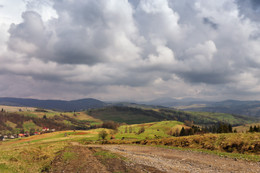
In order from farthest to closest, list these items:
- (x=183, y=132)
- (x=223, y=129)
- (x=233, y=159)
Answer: (x=183, y=132) → (x=223, y=129) → (x=233, y=159)

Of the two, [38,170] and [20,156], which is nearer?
[38,170]

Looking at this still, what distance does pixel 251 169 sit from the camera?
794 inches

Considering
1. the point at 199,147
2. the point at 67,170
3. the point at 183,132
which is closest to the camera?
the point at 67,170

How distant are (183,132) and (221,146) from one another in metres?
95.5

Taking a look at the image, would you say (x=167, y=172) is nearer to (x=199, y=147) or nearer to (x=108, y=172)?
(x=108, y=172)

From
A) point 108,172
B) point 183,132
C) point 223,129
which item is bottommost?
point 183,132

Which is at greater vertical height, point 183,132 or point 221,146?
point 221,146

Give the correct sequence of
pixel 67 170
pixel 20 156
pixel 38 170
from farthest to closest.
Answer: pixel 20 156 < pixel 38 170 < pixel 67 170

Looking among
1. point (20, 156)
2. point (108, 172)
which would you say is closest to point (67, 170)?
point (108, 172)

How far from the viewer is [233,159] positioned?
25.8 metres

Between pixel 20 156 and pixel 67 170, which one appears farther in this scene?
pixel 20 156

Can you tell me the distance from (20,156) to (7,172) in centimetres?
941

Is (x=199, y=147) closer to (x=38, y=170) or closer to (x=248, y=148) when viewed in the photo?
(x=248, y=148)

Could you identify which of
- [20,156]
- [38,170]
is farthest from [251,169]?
[20,156]
